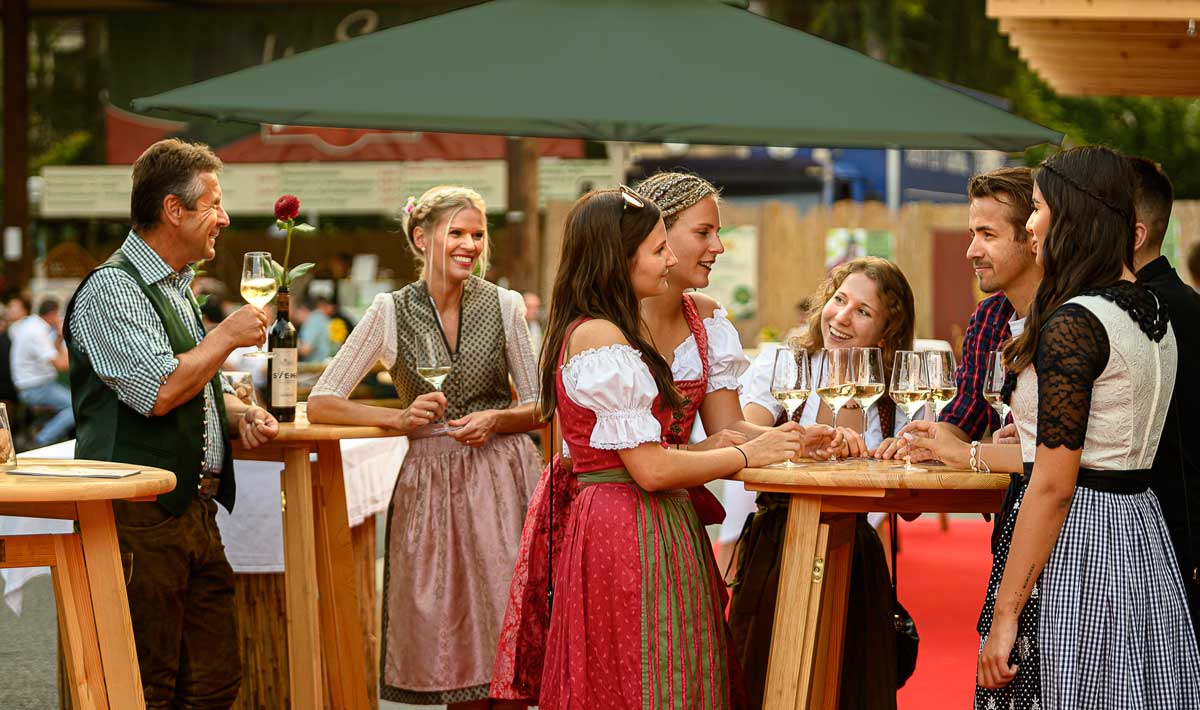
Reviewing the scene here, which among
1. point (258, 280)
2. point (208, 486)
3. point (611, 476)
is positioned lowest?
point (208, 486)

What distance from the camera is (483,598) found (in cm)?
460

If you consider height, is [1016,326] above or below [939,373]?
above

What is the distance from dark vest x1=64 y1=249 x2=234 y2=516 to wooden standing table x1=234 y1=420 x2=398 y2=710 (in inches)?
Result: 11.2

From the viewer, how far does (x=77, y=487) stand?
3.10 metres

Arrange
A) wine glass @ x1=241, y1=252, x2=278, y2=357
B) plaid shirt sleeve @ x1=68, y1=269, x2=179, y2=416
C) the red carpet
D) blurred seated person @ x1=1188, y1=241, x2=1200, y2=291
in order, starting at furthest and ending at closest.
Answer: blurred seated person @ x1=1188, y1=241, x2=1200, y2=291 < the red carpet < wine glass @ x1=241, y1=252, x2=278, y2=357 < plaid shirt sleeve @ x1=68, y1=269, x2=179, y2=416

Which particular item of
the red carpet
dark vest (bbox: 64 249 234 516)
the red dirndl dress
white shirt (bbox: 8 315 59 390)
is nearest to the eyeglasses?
the red dirndl dress

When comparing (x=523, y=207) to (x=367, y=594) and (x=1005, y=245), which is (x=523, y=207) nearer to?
(x=367, y=594)

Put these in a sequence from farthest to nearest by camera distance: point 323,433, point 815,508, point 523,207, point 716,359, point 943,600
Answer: point 523,207
point 943,600
point 323,433
point 716,359
point 815,508

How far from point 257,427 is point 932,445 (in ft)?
6.26

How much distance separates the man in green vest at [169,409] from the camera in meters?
3.90

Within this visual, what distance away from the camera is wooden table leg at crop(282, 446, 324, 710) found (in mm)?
4363

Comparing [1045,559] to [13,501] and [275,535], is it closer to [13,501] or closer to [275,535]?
[13,501]

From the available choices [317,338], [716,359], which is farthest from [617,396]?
[317,338]

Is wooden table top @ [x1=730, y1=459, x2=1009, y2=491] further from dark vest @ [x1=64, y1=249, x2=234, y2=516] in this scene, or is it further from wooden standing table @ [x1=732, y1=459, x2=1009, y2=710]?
dark vest @ [x1=64, y1=249, x2=234, y2=516]
